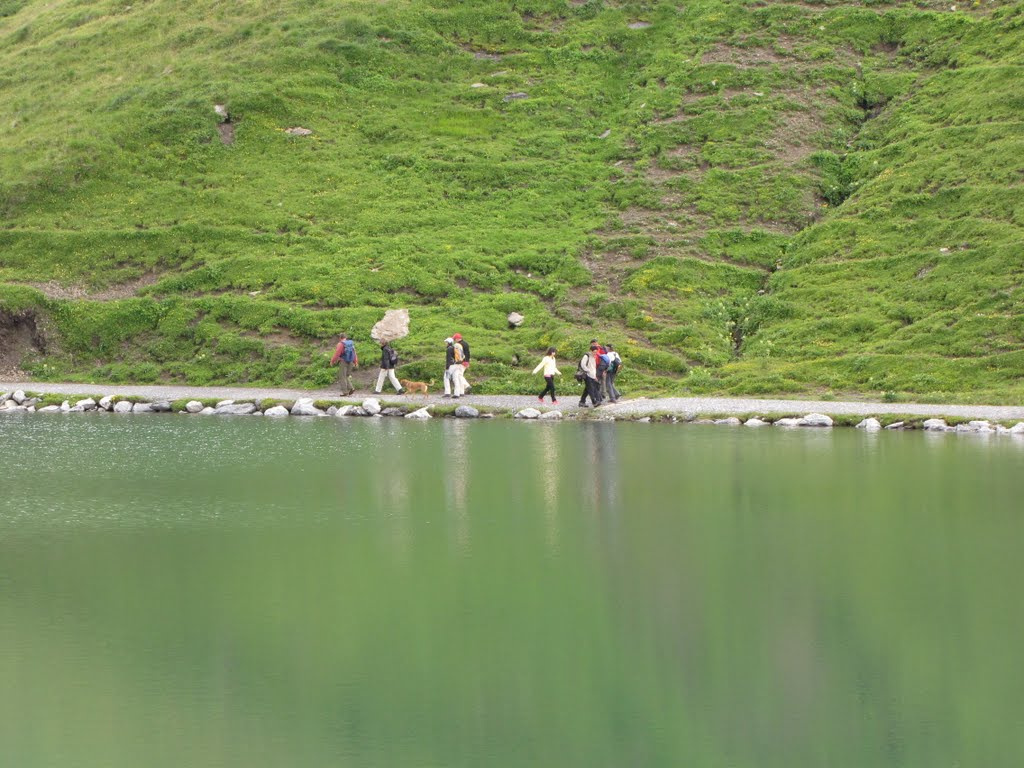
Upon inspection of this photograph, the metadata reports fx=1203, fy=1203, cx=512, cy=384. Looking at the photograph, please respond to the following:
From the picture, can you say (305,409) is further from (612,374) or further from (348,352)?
(612,374)

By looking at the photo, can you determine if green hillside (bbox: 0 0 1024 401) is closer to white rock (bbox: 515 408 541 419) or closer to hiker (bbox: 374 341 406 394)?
hiker (bbox: 374 341 406 394)

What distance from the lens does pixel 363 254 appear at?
64.2 metres

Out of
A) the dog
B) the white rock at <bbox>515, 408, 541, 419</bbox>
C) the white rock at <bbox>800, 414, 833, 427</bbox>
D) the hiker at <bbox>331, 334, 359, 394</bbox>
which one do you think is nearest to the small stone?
the hiker at <bbox>331, 334, 359, 394</bbox>

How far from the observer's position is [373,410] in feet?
160

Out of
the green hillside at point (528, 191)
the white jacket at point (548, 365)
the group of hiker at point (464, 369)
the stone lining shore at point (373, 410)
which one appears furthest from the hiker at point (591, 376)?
the green hillside at point (528, 191)

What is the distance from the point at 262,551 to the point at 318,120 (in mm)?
60997

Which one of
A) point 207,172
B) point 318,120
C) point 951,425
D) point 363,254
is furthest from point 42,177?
point 951,425

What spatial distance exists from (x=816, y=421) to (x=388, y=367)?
18763 mm

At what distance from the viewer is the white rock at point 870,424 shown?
42156 mm

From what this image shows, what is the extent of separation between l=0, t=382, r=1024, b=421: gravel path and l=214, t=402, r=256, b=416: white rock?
75cm

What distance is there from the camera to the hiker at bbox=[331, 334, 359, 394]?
51812mm

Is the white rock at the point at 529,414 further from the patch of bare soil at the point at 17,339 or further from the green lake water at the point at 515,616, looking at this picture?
the patch of bare soil at the point at 17,339

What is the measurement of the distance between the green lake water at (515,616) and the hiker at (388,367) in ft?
62.5

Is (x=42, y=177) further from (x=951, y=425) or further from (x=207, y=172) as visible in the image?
(x=951, y=425)
